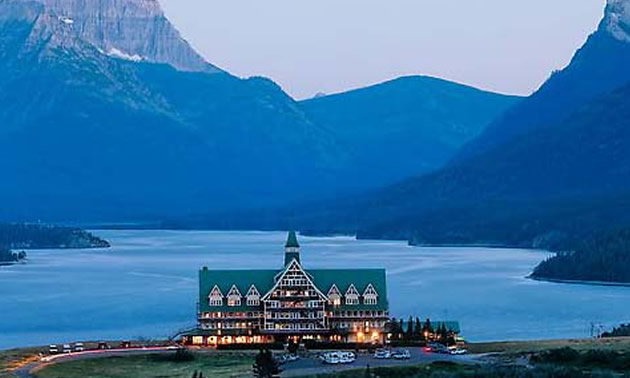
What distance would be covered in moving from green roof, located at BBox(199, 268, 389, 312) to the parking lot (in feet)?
40.4

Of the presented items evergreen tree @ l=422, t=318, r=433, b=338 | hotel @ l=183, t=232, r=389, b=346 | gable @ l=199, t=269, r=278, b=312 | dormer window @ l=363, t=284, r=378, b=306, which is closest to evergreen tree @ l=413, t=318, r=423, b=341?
evergreen tree @ l=422, t=318, r=433, b=338

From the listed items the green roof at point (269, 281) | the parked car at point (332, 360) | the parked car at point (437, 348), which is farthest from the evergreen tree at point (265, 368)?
the green roof at point (269, 281)

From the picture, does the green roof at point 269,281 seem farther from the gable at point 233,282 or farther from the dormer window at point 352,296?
the dormer window at point 352,296

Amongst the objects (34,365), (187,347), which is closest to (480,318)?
(187,347)

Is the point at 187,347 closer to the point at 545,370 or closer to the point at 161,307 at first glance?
the point at 545,370

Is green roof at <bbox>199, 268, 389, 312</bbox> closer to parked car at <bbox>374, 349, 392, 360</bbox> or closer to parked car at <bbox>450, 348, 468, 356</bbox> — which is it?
parked car at <bbox>450, 348, 468, 356</bbox>

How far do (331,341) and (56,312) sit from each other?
75.2 metres

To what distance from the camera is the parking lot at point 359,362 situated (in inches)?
3354

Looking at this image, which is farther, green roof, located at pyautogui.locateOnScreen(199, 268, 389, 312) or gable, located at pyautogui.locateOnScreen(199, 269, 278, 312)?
green roof, located at pyautogui.locateOnScreen(199, 268, 389, 312)

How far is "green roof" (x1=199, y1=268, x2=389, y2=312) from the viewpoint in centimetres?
10631

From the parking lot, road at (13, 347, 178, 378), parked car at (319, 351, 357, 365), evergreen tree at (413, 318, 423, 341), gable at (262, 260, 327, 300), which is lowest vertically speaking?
the parking lot

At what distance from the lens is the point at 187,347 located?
101875mm

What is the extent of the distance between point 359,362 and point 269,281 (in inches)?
756

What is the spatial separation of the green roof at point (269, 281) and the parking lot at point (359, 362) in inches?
485
